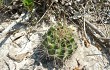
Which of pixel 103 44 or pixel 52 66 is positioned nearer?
pixel 52 66

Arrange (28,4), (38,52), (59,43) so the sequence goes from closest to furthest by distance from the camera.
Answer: (59,43) → (38,52) → (28,4)

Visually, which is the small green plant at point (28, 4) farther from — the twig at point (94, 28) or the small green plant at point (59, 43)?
the twig at point (94, 28)

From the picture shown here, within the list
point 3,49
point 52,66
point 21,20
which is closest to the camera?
point 52,66

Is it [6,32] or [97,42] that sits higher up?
[6,32]

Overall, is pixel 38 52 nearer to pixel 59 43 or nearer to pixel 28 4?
pixel 59 43

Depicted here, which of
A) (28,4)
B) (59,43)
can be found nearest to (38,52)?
(59,43)

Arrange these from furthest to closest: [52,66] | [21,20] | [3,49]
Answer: [21,20] → [3,49] → [52,66]

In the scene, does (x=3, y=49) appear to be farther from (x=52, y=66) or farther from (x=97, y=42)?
(x=97, y=42)

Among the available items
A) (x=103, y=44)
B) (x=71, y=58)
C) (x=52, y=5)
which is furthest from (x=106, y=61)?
(x=52, y=5)

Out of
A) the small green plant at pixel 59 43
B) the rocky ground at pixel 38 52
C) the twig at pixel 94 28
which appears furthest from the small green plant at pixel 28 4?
the twig at pixel 94 28
